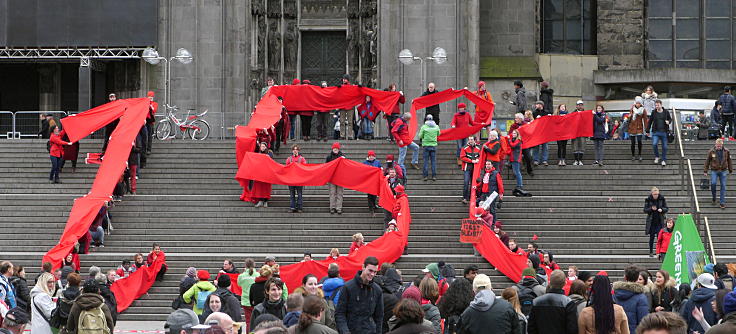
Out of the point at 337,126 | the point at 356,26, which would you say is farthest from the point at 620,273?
the point at 356,26

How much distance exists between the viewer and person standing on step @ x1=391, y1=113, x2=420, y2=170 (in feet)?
103

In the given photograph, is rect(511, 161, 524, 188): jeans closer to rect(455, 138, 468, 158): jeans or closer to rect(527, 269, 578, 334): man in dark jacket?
rect(455, 138, 468, 158): jeans

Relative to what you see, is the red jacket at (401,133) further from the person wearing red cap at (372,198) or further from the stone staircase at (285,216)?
the person wearing red cap at (372,198)

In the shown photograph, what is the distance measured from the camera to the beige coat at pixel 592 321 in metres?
12.3

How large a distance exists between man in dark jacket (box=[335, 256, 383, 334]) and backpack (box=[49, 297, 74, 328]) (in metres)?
3.47

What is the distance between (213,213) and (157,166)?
372cm

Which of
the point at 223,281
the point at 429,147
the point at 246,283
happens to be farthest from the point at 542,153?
the point at 223,281

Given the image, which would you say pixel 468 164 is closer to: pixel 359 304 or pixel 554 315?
pixel 359 304

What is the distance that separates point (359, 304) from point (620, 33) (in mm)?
32741

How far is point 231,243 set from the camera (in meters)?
27.2

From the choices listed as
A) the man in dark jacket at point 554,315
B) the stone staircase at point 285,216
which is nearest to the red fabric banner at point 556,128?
the stone staircase at point 285,216

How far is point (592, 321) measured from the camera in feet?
40.7

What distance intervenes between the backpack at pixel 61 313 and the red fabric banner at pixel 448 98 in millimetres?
16720

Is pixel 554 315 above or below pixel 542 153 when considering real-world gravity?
below
